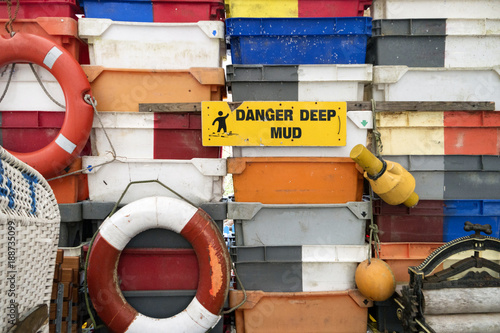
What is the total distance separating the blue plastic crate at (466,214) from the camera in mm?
2135

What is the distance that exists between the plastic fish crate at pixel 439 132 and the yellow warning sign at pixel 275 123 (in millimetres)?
312

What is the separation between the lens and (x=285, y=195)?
2152 millimetres

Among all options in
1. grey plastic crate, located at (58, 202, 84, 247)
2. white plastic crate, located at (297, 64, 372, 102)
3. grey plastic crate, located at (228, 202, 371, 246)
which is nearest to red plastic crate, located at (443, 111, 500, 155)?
white plastic crate, located at (297, 64, 372, 102)

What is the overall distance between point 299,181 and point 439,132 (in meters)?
0.96

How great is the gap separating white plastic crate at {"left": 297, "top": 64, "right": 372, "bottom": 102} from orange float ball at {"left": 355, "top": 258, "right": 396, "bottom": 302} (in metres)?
1.07

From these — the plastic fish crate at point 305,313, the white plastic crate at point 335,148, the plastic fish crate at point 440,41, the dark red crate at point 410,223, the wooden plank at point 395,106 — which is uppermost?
the plastic fish crate at point 440,41

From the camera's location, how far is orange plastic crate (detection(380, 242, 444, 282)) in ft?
7.02

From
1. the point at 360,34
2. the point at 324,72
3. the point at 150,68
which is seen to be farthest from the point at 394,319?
the point at 150,68

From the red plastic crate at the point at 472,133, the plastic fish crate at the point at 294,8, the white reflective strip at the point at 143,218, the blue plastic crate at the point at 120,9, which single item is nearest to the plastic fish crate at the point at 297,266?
the white reflective strip at the point at 143,218

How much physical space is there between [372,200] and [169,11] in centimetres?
182

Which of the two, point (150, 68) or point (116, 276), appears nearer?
point (116, 276)

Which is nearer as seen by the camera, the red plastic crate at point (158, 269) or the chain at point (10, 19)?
the chain at point (10, 19)

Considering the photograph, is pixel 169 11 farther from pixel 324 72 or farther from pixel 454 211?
pixel 454 211

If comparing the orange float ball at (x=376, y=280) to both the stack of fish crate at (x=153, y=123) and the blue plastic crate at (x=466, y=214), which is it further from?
the stack of fish crate at (x=153, y=123)
